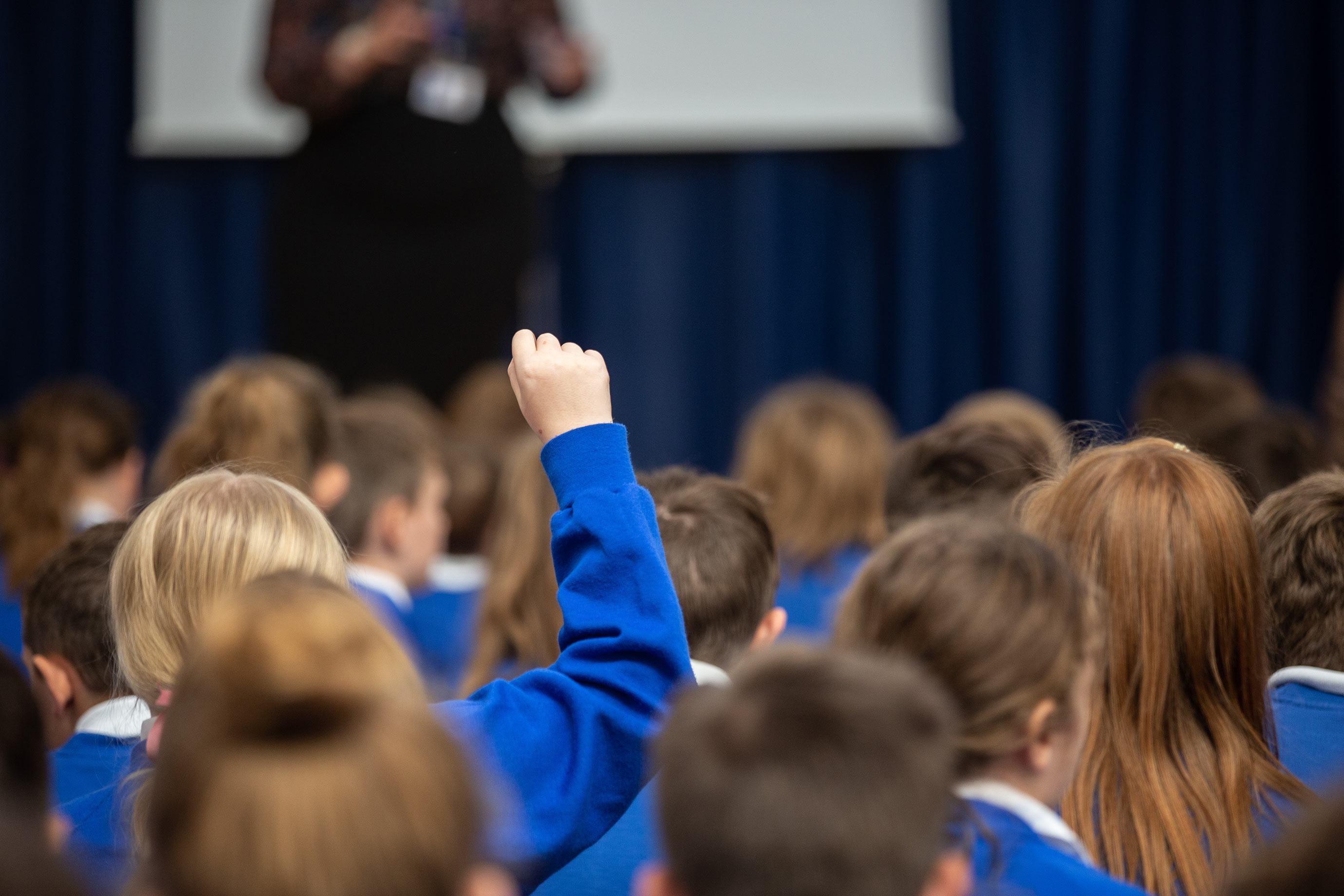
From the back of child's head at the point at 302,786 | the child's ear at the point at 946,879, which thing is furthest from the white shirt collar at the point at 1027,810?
the back of child's head at the point at 302,786

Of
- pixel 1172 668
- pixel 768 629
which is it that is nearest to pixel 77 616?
pixel 768 629

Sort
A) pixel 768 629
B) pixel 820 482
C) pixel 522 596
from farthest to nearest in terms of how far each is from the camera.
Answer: pixel 820 482 → pixel 522 596 → pixel 768 629

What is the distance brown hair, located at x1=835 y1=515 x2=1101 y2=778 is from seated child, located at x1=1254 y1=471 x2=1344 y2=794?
0.44 m

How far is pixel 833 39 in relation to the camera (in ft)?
14.5

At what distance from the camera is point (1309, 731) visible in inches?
51.6

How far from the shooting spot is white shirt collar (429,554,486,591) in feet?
8.34

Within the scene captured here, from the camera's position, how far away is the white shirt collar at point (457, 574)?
8.34 feet

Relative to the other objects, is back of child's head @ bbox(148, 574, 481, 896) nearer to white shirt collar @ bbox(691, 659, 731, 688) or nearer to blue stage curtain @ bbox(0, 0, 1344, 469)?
white shirt collar @ bbox(691, 659, 731, 688)

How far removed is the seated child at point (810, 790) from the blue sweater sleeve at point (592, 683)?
35 cm

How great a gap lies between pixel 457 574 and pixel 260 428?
2.08 ft

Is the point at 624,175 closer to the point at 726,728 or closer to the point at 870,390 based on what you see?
the point at 870,390

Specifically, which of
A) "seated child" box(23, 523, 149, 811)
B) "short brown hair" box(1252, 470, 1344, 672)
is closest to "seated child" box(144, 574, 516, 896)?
"seated child" box(23, 523, 149, 811)

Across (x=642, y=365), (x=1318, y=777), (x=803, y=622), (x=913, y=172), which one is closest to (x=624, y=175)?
(x=642, y=365)

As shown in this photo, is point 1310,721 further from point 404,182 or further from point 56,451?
point 404,182
